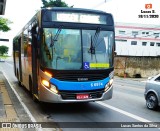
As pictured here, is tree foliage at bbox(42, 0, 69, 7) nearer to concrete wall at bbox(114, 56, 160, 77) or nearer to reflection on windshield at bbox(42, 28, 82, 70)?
concrete wall at bbox(114, 56, 160, 77)

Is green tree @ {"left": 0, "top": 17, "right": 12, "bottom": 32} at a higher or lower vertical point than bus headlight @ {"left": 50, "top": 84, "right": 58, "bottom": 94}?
higher

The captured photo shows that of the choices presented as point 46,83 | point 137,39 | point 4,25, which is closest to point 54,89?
point 46,83

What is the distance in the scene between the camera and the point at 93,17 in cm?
1104

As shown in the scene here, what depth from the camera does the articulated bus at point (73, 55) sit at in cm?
1016

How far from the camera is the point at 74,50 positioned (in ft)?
34.1

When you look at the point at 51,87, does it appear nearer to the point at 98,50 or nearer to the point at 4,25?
the point at 98,50

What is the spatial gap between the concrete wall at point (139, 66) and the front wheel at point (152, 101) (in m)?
35.6

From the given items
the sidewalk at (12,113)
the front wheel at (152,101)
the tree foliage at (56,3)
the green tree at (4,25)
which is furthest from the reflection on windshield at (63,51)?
the tree foliage at (56,3)

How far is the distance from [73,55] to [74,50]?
177 millimetres

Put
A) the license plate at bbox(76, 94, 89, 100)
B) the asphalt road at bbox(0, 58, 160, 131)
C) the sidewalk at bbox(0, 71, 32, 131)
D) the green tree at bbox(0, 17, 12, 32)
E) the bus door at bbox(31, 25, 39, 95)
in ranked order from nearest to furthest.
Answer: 1. the sidewalk at bbox(0, 71, 32, 131)
2. the asphalt road at bbox(0, 58, 160, 131)
3. the license plate at bbox(76, 94, 89, 100)
4. the bus door at bbox(31, 25, 39, 95)
5. the green tree at bbox(0, 17, 12, 32)

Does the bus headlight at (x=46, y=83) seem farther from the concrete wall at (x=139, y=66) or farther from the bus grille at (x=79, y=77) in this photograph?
the concrete wall at (x=139, y=66)

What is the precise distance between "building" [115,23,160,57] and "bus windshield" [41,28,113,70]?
65.1m

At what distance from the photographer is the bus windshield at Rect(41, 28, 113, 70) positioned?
33.5 feet

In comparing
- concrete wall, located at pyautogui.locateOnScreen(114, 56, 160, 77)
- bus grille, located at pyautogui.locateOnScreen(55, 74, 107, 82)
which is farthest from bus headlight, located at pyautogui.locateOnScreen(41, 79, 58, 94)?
concrete wall, located at pyautogui.locateOnScreen(114, 56, 160, 77)
